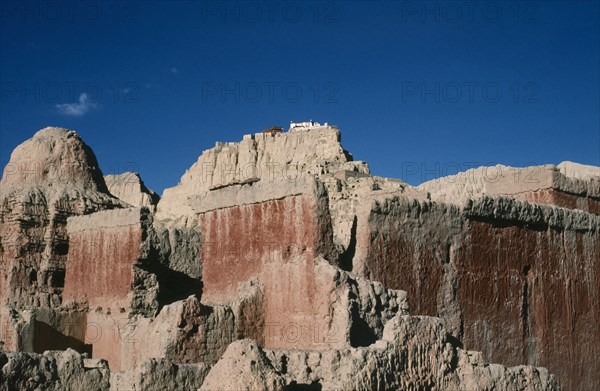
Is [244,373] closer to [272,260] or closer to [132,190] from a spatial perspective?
[272,260]

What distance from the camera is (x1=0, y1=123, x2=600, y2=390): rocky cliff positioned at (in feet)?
28.4

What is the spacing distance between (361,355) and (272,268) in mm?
2955

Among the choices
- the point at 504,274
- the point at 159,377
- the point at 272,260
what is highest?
the point at 504,274

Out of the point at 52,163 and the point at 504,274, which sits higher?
the point at 52,163

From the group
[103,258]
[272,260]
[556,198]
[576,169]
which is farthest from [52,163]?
[576,169]

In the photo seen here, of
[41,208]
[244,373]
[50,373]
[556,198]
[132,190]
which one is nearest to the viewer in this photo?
[244,373]

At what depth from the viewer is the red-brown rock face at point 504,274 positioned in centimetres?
1135

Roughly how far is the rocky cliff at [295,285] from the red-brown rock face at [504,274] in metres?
0.03

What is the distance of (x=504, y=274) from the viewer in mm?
12742

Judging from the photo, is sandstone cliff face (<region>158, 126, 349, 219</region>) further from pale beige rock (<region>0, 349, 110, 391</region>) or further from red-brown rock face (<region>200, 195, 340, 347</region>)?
pale beige rock (<region>0, 349, 110, 391</region>)

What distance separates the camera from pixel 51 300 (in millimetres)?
14766

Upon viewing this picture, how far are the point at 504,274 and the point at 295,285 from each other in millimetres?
3820

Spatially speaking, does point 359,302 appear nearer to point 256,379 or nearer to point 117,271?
point 256,379

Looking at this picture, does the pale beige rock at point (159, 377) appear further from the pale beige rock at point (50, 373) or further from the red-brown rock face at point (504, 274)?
the red-brown rock face at point (504, 274)
